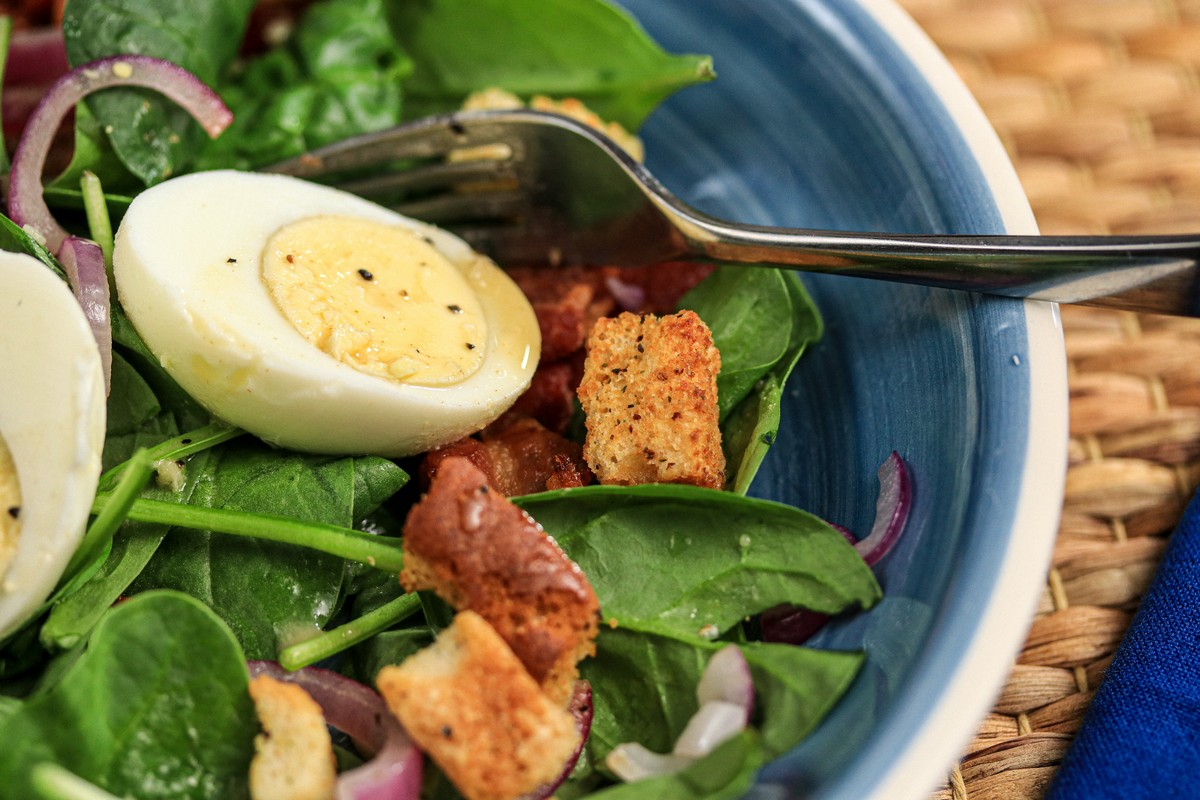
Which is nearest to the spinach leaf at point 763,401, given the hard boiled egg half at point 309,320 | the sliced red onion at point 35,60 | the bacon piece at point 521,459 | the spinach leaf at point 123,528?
the bacon piece at point 521,459

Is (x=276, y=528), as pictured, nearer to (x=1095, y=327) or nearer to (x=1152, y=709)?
(x=1152, y=709)

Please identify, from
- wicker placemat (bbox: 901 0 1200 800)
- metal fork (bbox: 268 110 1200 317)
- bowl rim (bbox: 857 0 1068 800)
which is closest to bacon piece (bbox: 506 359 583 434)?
metal fork (bbox: 268 110 1200 317)

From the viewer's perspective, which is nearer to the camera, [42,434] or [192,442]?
[42,434]

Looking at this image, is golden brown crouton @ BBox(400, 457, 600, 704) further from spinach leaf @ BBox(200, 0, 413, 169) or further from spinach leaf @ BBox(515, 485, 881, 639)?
spinach leaf @ BBox(200, 0, 413, 169)

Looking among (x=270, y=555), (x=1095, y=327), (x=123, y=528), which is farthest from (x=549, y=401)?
(x=1095, y=327)

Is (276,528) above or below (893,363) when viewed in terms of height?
below

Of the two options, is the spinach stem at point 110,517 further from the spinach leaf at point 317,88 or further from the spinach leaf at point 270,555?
the spinach leaf at point 317,88
